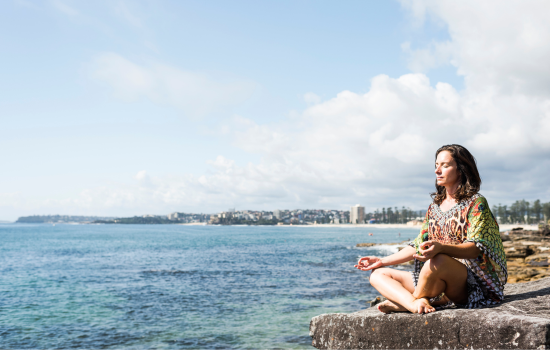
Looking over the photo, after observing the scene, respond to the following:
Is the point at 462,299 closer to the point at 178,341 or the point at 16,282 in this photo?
the point at 178,341

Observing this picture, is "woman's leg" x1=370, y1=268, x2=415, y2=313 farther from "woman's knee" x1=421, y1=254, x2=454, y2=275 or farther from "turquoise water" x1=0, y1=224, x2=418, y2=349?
"turquoise water" x1=0, y1=224, x2=418, y2=349

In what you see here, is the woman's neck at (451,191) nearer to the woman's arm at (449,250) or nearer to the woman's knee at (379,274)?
the woman's arm at (449,250)

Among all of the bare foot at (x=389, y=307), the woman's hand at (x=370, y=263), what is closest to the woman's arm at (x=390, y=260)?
the woman's hand at (x=370, y=263)

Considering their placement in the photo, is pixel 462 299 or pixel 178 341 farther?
pixel 178 341

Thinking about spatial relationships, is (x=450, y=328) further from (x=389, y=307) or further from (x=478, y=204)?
(x=478, y=204)

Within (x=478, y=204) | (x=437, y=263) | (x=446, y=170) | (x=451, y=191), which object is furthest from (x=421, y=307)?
(x=446, y=170)

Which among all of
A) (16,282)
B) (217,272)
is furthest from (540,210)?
(16,282)

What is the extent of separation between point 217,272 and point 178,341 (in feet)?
62.9

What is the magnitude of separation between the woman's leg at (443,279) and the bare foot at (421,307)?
Result: 0.23 feet

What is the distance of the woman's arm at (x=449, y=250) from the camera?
371 centimetres

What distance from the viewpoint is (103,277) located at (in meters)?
30.2

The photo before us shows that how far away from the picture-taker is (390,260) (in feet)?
16.0

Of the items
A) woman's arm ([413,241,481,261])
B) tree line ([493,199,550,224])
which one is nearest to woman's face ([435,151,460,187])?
woman's arm ([413,241,481,261])

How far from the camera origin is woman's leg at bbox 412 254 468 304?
3.89m
